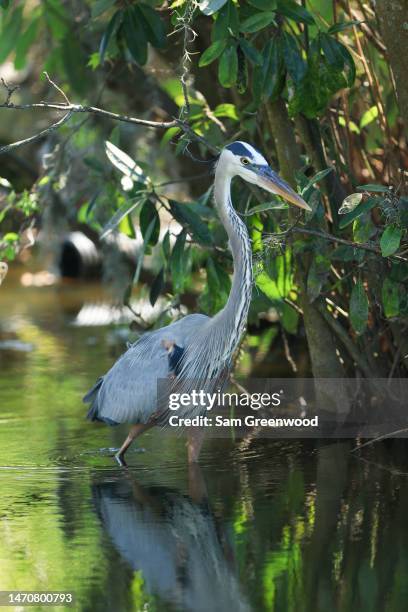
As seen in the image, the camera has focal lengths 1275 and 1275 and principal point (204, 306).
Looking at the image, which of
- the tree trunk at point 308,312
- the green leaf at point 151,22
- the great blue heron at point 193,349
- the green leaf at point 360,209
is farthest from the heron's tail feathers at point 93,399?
the green leaf at point 151,22

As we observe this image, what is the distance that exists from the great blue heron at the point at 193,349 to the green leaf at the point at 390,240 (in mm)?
754

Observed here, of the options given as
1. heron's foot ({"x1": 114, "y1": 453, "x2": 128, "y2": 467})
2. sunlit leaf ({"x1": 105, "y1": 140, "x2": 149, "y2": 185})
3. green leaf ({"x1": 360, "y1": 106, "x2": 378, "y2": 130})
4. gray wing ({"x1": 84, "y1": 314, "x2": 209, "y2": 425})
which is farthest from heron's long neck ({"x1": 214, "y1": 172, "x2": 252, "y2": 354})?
green leaf ({"x1": 360, "y1": 106, "x2": 378, "y2": 130})

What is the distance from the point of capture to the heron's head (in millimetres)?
5629

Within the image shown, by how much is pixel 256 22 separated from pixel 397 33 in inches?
25.5

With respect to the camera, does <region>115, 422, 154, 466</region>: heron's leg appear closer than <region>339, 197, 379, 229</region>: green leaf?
No

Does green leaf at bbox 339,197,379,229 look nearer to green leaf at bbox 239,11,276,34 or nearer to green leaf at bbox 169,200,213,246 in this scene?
green leaf at bbox 239,11,276,34

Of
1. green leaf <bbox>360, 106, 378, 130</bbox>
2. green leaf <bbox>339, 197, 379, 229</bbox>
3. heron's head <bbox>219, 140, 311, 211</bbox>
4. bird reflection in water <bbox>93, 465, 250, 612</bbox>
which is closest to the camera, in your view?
bird reflection in water <bbox>93, 465, 250, 612</bbox>

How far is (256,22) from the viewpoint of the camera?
577cm

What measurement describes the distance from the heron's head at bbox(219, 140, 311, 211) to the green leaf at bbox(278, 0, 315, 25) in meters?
0.65

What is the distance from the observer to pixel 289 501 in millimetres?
5398

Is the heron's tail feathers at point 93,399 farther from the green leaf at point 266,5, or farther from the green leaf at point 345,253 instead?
the green leaf at point 266,5

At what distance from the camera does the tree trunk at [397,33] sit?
5.52 metres

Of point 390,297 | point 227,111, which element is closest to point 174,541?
point 390,297

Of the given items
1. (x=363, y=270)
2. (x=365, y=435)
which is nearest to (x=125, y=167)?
(x=363, y=270)
